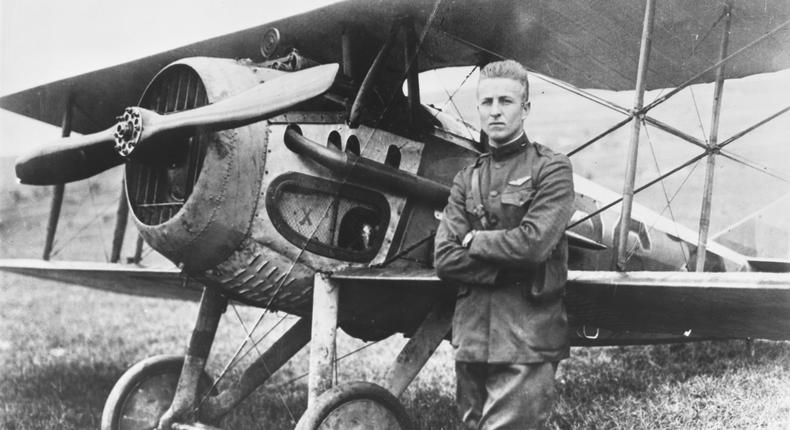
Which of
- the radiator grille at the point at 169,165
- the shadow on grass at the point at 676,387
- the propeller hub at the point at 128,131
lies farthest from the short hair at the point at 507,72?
the shadow on grass at the point at 676,387

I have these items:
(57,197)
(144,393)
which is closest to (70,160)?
(144,393)

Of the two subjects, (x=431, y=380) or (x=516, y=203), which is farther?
(x=431, y=380)

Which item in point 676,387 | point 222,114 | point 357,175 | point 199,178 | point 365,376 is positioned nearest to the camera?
point 222,114

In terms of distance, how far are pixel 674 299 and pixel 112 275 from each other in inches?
199

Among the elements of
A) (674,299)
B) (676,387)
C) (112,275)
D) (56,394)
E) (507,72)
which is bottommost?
(56,394)

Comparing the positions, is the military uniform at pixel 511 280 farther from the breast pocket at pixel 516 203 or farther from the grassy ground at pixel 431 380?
the grassy ground at pixel 431 380

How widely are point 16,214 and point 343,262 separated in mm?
26672

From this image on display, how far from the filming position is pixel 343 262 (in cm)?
404

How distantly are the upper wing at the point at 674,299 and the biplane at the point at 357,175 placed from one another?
0.01 meters

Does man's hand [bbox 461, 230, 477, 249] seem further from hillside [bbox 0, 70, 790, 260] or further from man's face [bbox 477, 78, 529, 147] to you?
hillside [bbox 0, 70, 790, 260]

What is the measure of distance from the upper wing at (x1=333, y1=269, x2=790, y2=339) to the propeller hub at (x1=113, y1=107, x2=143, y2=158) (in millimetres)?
1280

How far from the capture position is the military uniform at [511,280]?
248 cm

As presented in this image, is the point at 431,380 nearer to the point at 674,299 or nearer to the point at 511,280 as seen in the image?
the point at 674,299

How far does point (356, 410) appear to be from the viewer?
3.58 meters
